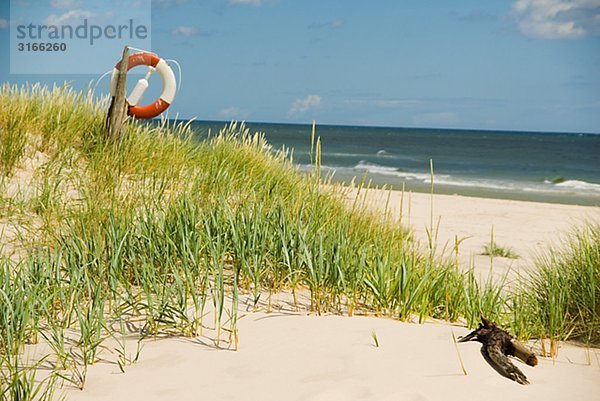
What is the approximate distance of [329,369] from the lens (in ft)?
8.91

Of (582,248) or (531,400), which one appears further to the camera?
(582,248)

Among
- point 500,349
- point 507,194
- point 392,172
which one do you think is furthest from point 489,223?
point 392,172

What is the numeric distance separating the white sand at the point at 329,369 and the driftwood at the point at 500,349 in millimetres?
38

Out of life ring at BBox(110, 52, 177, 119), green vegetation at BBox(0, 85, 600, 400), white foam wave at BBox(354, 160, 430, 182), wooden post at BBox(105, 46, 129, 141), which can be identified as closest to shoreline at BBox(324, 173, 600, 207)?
white foam wave at BBox(354, 160, 430, 182)

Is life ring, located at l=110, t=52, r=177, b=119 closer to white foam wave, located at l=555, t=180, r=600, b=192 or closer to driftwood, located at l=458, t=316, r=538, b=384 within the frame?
driftwood, located at l=458, t=316, r=538, b=384

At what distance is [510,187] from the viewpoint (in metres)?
23.2

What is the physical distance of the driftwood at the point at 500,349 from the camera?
2.81 m

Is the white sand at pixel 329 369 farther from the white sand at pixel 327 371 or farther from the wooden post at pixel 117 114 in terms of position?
the wooden post at pixel 117 114

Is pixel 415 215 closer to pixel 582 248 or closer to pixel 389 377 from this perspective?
pixel 582 248

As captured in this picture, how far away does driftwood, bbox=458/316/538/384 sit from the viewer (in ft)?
9.21

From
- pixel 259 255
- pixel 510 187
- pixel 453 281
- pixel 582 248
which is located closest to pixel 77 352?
pixel 259 255

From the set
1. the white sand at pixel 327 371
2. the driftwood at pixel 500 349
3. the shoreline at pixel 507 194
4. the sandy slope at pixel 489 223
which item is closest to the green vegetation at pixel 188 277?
the white sand at pixel 327 371

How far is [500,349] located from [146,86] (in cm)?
562

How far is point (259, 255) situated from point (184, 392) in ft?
4.19
